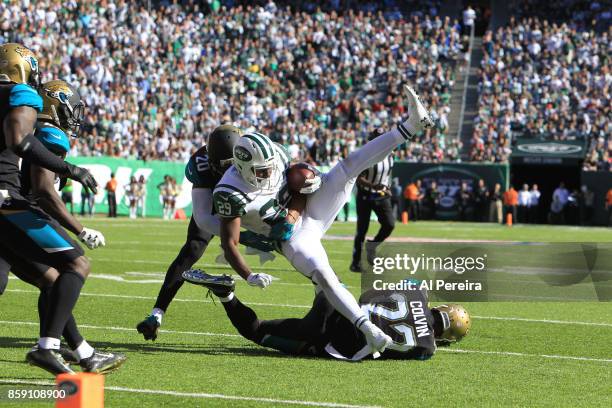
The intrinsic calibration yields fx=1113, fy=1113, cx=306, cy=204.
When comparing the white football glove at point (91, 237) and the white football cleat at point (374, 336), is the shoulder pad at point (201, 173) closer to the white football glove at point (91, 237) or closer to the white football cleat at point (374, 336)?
the white football cleat at point (374, 336)

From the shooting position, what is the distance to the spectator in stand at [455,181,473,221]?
31.6 meters

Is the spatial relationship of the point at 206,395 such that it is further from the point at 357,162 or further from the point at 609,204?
the point at 609,204

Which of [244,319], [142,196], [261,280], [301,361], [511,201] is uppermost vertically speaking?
[261,280]

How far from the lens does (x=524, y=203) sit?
3119 centimetres

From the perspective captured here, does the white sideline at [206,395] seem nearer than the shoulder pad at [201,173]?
Yes

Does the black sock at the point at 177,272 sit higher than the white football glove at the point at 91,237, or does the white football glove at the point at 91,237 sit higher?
the white football glove at the point at 91,237

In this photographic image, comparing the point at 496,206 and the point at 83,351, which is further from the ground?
the point at 83,351

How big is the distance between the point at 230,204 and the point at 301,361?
0.97 meters

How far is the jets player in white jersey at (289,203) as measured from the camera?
6152 millimetres

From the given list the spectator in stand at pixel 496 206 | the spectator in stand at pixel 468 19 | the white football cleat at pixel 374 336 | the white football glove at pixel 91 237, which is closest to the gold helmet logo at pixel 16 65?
the white football glove at pixel 91 237

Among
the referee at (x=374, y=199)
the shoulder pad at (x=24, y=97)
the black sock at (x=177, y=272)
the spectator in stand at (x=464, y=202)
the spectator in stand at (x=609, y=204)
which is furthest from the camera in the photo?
the spectator in stand at (x=464, y=202)

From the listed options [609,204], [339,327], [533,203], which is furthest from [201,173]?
[533,203]

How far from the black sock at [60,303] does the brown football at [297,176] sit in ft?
5.04

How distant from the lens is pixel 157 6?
35.4 meters
